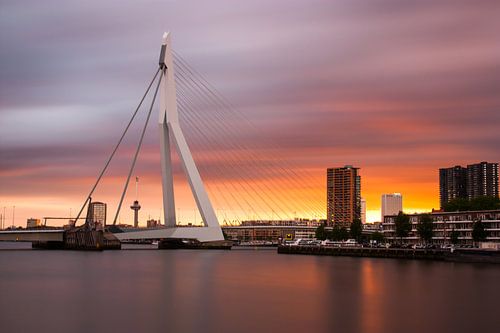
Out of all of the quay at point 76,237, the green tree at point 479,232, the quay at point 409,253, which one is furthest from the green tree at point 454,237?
the quay at point 76,237

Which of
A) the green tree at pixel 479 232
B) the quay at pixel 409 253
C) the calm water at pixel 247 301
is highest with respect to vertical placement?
the green tree at pixel 479 232

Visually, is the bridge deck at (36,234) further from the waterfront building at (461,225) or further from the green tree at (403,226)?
the waterfront building at (461,225)

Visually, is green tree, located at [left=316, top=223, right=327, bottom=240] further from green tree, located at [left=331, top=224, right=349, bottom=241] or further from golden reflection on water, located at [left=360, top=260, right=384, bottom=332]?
golden reflection on water, located at [left=360, top=260, right=384, bottom=332]

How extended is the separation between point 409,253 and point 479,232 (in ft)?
24.7

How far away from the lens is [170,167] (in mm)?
59438

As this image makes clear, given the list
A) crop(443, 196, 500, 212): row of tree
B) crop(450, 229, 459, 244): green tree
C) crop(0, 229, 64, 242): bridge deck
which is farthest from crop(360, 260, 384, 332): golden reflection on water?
crop(0, 229, 64, 242): bridge deck

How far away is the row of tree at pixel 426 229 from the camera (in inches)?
2489

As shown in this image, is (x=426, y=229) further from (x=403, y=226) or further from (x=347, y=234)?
(x=347, y=234)

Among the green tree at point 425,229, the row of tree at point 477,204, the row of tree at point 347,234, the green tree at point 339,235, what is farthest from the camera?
the green tree at point 339,235

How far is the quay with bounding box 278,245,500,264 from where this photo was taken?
49.9 metres

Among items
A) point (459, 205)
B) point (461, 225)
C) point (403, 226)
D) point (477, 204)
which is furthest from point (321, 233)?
point (461, 225)

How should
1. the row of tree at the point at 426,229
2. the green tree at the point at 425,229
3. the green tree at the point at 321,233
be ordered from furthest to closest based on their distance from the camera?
the green tree at the point at 321,233 → the green tree at the point at 425,229 → the row of tree at the point at 426,229

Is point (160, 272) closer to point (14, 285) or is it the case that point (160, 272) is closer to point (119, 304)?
point (14, 285)

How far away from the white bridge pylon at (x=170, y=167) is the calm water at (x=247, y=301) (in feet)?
61.9
